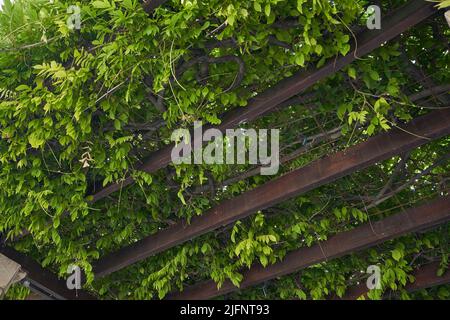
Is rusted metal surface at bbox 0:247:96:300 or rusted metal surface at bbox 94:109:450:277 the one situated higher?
rusted metal surface at bbox 94:109:450:277

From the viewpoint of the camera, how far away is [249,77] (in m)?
1.84

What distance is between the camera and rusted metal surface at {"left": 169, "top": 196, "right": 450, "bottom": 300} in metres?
2.09

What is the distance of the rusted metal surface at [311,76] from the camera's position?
1.45m

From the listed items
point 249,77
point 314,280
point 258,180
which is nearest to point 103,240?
point 258,180

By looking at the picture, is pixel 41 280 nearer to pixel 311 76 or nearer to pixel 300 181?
pixel 300 181

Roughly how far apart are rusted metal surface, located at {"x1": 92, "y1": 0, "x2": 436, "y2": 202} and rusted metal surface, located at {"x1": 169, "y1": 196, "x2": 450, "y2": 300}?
94cm

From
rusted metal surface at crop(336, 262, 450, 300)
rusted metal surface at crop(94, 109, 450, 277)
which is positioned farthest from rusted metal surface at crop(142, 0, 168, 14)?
rusted metal surface at crop(336, 262, 450, 300)

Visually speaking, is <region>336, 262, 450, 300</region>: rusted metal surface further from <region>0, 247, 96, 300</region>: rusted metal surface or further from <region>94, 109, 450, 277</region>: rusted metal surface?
<region>0, 247, 96, 300</region>: rusted metal surface
